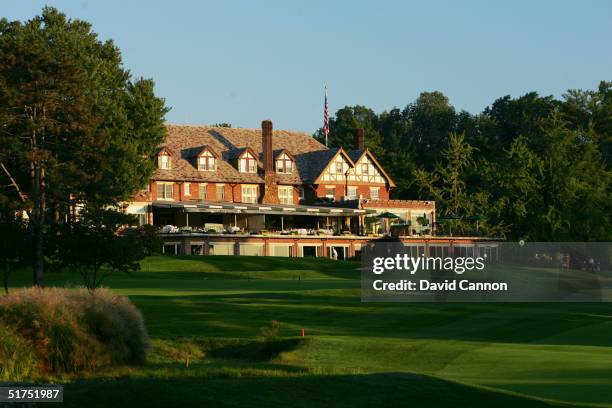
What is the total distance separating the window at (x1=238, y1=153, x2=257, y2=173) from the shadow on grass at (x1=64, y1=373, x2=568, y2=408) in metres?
77.9

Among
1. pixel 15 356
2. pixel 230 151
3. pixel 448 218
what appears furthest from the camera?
pixel 448 218

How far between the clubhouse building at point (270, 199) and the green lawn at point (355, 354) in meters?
34.5

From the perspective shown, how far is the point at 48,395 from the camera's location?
14180 millimetres

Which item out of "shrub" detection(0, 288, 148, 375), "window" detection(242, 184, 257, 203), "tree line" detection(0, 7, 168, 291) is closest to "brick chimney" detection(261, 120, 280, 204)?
"window" detection(242, 184, 257, 203)

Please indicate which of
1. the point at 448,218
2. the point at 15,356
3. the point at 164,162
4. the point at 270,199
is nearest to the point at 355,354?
the point at 15,356

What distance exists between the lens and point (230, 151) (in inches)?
3797

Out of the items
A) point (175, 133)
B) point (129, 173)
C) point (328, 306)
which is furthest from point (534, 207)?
point (328, 306)

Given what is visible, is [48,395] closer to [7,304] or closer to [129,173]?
[7,304]

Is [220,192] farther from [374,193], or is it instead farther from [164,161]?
[374,193]

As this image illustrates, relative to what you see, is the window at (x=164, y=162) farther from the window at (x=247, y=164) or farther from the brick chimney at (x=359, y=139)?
the brick chimney at (x=359, y=139)

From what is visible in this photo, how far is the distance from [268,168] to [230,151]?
416 cm

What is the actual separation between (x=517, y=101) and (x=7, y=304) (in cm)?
11598

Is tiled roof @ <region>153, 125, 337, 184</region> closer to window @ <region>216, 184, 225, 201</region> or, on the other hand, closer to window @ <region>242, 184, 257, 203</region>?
window @ <region>216, 184, 225, 201</region>

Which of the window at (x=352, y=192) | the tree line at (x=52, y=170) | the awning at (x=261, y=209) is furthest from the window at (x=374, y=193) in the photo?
the tree line at (x=52, y=170)
